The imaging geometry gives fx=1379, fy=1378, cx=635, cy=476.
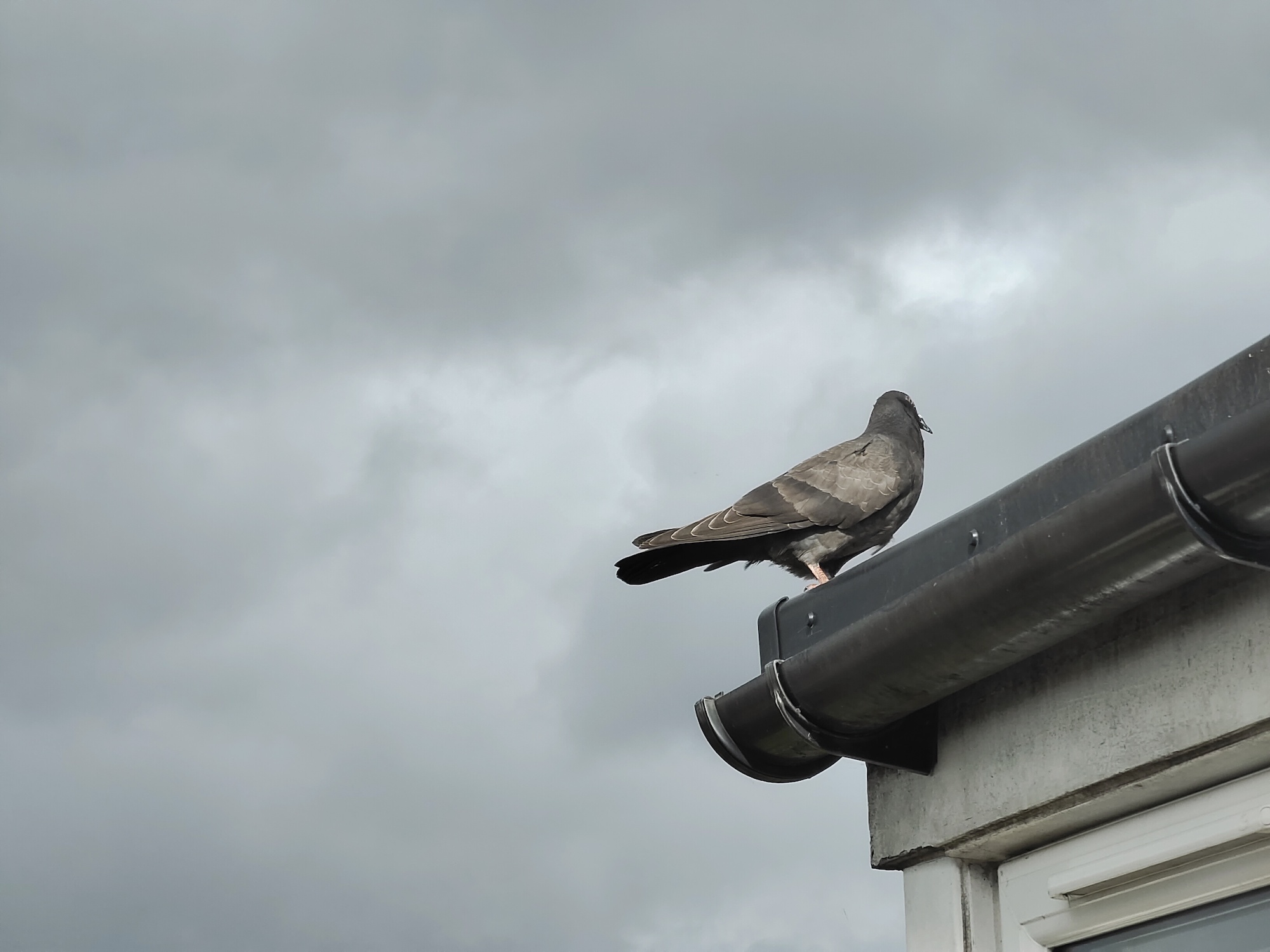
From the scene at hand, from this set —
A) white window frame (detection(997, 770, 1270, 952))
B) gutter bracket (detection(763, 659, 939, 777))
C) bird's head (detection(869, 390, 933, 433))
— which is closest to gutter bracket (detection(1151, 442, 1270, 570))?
white window frame (detection(997, 770, 1270, 952))

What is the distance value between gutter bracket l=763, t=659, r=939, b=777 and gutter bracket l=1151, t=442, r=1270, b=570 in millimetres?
1125

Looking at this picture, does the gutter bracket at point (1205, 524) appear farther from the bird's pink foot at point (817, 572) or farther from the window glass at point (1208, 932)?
the bird's pink foot at point (817, 572)

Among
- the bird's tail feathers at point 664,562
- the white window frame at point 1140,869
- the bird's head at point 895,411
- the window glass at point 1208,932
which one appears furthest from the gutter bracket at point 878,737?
the bird's head at point 895,411

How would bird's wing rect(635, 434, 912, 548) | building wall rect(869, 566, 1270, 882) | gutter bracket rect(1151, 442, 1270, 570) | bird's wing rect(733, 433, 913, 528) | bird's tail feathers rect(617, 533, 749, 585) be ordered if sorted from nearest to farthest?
gutter bracket rect(1151, 442, 1270, 570)
building wall rect(869, 566, 1270, 882)
bird's tail feathers rect(617, 533, 749, 585)
bird's wing rect(635, 434, 912, 548)
bird's wing rect(733, 433, 913, 528)

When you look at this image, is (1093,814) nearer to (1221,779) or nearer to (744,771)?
(1221,779)

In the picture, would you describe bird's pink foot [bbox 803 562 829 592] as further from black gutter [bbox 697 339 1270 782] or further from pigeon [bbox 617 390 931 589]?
black gutter [bbox 697 339 1270 782]

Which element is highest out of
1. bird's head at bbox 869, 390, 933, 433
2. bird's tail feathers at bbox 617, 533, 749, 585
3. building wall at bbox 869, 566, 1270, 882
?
bird's head at bbox 869, 390, 933, 433

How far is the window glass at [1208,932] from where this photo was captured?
2943 millimetres

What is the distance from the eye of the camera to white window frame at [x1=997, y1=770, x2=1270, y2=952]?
2.92 meters

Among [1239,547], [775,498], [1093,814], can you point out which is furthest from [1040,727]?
[775,498]

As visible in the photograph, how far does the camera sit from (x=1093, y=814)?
321 centimetres

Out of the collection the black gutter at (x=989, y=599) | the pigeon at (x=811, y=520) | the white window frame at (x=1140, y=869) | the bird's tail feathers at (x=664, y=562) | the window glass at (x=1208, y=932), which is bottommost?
the window glass at (x=1208, y=932)

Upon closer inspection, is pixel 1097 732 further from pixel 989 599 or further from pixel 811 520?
pixel 811 520

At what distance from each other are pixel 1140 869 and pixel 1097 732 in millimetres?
319
